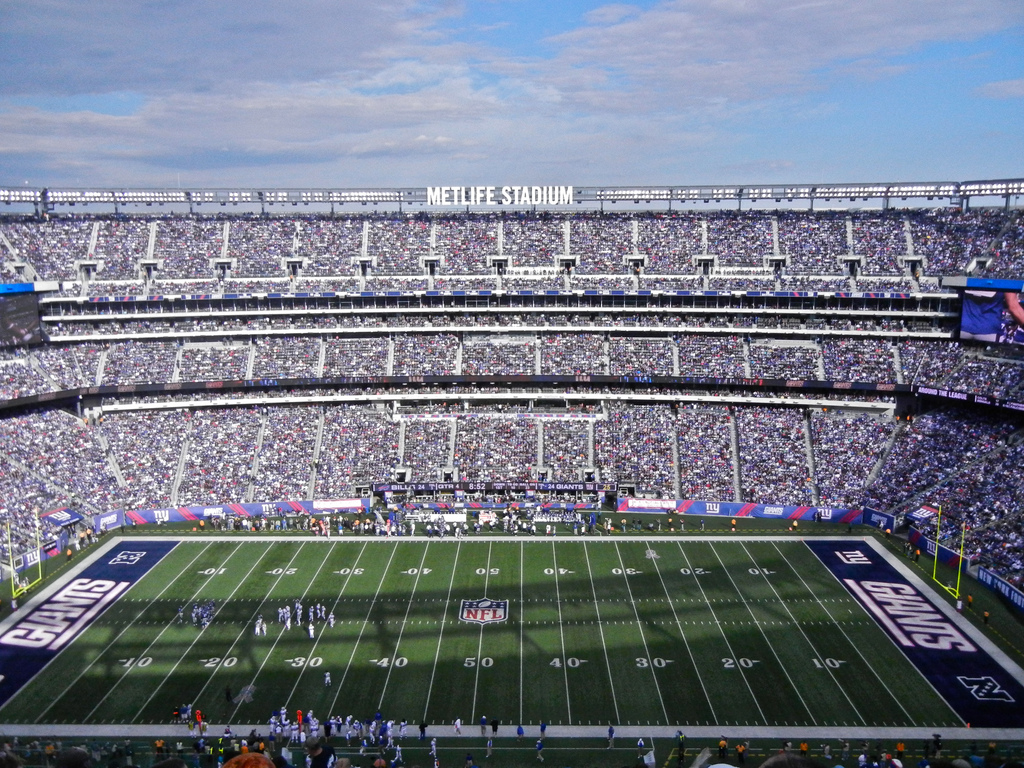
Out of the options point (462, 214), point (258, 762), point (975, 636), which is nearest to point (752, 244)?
point (462, 214)

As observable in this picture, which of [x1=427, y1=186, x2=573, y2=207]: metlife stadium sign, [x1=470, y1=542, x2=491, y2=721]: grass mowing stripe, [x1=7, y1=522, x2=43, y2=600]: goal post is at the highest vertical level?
[x1=427, y1=186, x2=573, y2=207]: metlife stadium sign

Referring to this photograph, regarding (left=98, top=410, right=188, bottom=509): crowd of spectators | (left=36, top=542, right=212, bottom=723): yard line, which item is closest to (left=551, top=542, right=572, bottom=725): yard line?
(left=36, top=542, right=212, bottom=723): yard line

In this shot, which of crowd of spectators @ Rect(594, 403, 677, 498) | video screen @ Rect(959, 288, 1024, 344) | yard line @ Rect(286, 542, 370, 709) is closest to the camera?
yard line @ Rect(286, 542, 370, 709)

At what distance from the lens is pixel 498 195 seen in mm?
59125

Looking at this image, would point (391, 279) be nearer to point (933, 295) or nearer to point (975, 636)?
point (933, 295)

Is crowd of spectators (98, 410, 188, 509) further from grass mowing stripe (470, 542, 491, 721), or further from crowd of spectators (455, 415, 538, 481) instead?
grass mowing stripe (470, 542, 491, 721)

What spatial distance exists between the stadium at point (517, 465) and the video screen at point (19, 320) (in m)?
0.21

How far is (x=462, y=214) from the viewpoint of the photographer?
61562mm

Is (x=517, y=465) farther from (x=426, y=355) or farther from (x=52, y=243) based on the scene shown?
(x=52, y=243)

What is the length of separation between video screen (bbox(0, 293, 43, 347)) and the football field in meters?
18.6

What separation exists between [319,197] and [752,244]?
3399 cm

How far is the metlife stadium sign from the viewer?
59.1 meters

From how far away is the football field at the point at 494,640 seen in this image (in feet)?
86.4

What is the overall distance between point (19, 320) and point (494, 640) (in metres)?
39.5
